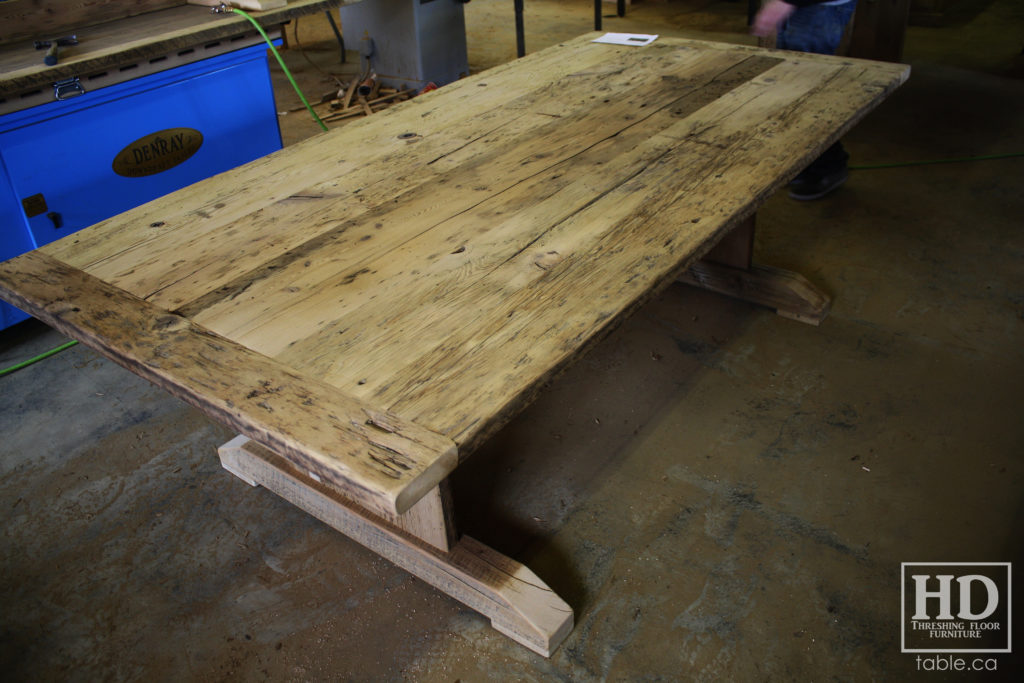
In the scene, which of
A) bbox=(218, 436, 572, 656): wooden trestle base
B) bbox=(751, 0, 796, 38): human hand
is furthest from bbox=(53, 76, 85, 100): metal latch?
bbox=(751, 0, 796, 38): human hand

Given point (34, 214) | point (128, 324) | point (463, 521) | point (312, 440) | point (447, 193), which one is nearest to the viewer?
point (312, 440)

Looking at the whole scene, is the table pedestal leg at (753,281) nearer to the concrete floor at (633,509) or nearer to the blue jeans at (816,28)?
the concrete floor at (633,509)

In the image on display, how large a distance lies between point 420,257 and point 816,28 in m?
1.78

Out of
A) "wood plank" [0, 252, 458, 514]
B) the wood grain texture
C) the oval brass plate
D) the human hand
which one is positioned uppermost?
the wood grain texture

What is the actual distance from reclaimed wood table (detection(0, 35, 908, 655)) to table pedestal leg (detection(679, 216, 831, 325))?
43 centimetres

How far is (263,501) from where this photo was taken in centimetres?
168

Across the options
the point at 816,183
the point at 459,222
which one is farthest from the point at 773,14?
the point at 459,222

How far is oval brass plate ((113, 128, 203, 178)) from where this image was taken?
7.27 ft

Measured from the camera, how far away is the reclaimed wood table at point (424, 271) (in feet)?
3.17

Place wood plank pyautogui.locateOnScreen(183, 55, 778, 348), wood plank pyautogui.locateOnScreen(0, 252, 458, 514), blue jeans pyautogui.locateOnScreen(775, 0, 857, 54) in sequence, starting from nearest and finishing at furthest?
1. wood plank pyautogui.locateOnScreen(0, 252, 458, 514)
2. wood plank pyautogui.locateOnScreen(183, 55, 778, 348)
3. blue jeans pyautogui.locateOnScreen(775, 0, 857, 54)

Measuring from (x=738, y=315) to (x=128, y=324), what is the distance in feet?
5.23

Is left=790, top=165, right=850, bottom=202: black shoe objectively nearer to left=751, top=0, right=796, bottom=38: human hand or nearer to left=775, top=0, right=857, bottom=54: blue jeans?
left=775, top=0, right=857, bottom=54: blue jeans

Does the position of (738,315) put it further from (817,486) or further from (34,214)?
(34,214)

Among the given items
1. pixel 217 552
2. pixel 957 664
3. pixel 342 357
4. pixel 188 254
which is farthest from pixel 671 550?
pixel 188 254
